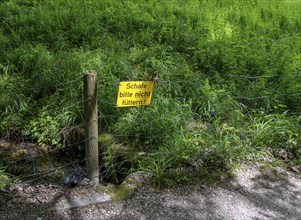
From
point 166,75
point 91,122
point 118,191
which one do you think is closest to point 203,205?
point 118,191

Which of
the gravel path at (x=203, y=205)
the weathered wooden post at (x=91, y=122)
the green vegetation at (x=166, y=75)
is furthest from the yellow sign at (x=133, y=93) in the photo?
the gravel path at (x=203, y=205)

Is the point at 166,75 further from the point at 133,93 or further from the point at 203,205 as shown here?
the point at 203,205

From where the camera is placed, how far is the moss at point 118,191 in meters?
3.31

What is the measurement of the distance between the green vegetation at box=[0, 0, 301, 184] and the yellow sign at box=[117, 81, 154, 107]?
27.0 inches

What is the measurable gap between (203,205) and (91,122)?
125 cm

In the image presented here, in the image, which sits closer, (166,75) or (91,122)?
(91,122)

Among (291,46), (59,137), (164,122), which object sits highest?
(291,46)

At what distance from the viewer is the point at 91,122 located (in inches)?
131

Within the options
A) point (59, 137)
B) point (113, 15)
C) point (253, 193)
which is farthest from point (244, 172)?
point (113, 15)

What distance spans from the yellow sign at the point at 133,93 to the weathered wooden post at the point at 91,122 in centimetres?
23

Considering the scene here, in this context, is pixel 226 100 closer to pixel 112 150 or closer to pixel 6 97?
pixel 112 150

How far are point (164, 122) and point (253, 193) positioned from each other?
1243mm

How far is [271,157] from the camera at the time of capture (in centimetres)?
415

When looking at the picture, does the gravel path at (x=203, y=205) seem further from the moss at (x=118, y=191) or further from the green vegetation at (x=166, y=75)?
the green vegetation at (x=166, y=75)
